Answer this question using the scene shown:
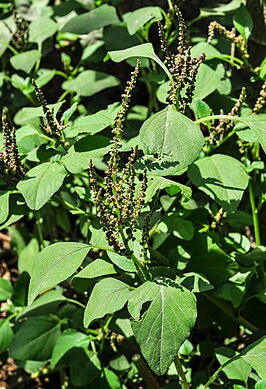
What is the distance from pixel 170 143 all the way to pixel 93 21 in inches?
37.7

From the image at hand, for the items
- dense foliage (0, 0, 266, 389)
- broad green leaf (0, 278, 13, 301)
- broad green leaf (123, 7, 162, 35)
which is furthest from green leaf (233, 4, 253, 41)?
broad green leaf (0, 278, 13, 301)

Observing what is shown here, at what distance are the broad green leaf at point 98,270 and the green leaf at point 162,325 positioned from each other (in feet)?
0.55

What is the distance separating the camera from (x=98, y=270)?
1.39 meters

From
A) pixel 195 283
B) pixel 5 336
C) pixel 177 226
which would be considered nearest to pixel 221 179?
pixel 177 226

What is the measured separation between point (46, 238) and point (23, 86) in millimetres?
519

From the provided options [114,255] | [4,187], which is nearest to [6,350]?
[4,187]

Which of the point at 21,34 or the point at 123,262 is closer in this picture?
the point at 123,262

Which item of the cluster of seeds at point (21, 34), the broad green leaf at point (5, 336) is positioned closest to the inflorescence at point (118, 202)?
the broad green leaf at point (5, 336)

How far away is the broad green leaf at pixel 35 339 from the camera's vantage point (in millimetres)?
1758

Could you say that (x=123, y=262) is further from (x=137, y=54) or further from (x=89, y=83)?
(x=89, y=83)

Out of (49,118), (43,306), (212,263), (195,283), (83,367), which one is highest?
(49,118)

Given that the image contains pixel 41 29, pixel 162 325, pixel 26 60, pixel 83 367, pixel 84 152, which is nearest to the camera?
pixel 162 325

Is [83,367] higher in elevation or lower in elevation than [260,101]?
lower

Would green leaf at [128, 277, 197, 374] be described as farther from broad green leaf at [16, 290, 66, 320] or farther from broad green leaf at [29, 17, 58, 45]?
broad green leaf at [29, 17, 58, 45]
